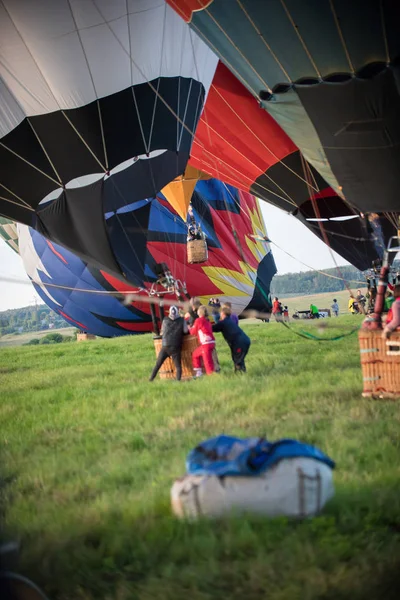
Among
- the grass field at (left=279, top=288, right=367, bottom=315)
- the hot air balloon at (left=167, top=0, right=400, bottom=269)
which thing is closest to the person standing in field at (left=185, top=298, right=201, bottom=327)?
the hot air balloon at (left=167, top=0, right=400, bottom=269)

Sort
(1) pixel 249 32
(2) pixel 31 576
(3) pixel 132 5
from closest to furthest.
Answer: (2) pixel 31 576 < (1) pixel 249 32 < (3) pixel 132 5

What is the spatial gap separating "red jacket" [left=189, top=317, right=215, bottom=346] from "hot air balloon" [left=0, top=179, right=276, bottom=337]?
18.4 feet

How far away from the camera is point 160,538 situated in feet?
7.89

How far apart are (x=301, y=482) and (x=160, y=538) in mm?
526

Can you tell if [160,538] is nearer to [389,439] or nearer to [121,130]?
[389,439]

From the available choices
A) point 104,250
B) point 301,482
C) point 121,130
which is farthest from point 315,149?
point 301,482

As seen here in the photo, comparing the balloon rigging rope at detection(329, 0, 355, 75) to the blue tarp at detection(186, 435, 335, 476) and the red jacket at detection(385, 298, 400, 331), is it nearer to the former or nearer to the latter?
the red jacket at detection(385, 298, 400, 331)

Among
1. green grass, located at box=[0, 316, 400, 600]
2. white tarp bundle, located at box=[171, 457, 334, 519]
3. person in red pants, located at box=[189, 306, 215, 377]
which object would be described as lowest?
green grass, located at box=[0, 316, 400, 600]

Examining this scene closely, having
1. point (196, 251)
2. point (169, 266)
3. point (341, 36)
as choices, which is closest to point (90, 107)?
point (341, 36)

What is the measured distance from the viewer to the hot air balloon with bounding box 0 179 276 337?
14.7 metres

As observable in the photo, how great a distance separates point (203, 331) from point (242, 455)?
4.66 metres

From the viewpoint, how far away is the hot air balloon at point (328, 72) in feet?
18.3

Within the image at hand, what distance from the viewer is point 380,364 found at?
488 centimetres

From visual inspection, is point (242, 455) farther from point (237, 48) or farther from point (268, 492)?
point (237, 48)
